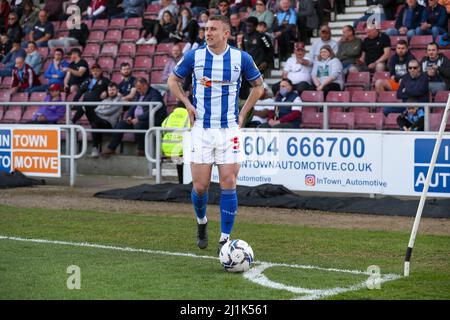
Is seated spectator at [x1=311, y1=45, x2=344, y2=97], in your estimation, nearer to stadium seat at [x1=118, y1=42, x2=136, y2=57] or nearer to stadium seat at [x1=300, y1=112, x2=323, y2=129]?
stadium seat at [x1=300, y1=112, x2=323, y2=129]

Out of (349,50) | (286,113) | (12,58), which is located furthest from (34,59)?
(286,113)

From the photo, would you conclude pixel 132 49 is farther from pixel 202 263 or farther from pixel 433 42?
pixel 202 263

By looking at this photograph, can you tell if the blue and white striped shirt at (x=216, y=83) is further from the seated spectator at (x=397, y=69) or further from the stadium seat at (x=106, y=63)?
the stadium seat at (x=106, y=63)

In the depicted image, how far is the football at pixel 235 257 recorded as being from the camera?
823 cm

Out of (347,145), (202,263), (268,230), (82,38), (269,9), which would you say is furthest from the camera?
(82,38)

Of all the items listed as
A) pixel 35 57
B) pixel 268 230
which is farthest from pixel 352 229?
pixel 35 57

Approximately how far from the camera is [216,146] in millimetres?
9266

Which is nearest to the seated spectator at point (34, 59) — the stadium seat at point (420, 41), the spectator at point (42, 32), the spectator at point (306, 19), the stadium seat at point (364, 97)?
the spectator at point (42, 32)

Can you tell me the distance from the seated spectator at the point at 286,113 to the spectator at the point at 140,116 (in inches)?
101

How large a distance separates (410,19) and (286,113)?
382cm

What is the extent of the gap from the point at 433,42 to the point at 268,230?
23.6 feet

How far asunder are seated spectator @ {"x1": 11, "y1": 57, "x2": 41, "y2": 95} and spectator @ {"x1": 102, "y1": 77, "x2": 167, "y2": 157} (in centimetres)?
474

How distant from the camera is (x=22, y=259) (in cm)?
895

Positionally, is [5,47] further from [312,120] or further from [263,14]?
[312,120]
